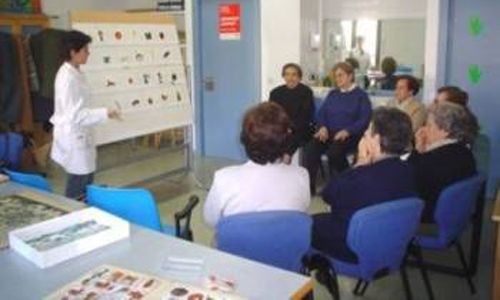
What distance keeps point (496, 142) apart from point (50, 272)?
4274 mm

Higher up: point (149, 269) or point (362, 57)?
point (362, 57)

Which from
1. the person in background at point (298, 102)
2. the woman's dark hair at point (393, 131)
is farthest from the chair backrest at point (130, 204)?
the person in background at point (298, 102)

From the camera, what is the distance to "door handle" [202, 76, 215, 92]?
21.3ft

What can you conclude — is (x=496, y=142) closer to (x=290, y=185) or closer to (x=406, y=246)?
(x=406, y=246)

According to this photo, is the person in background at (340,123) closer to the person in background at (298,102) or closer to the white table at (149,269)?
the person in background at (298,102)

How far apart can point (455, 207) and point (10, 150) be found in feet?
9.38

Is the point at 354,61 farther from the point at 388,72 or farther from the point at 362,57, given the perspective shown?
the point at 388,72

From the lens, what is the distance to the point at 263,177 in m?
2.18

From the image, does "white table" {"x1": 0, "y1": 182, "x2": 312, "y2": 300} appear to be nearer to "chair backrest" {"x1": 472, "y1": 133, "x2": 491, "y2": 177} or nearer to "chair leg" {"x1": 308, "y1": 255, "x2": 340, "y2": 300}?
"chair leg" {"x1": 308, "y1": 255, "x2": 340, "y2": 300}

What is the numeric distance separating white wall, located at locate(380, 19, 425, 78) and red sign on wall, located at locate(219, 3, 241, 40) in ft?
5.40

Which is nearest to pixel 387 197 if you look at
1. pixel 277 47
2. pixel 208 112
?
pixel 277 47

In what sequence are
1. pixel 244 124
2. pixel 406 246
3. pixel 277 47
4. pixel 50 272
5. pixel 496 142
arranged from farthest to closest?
pixel 277 47 → pixel 496 142 → pixel 406 246 → pixel 244 124 → pixel 50 272

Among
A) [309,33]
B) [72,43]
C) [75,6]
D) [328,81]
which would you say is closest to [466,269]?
[72,43]

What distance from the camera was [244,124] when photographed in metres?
2.26
